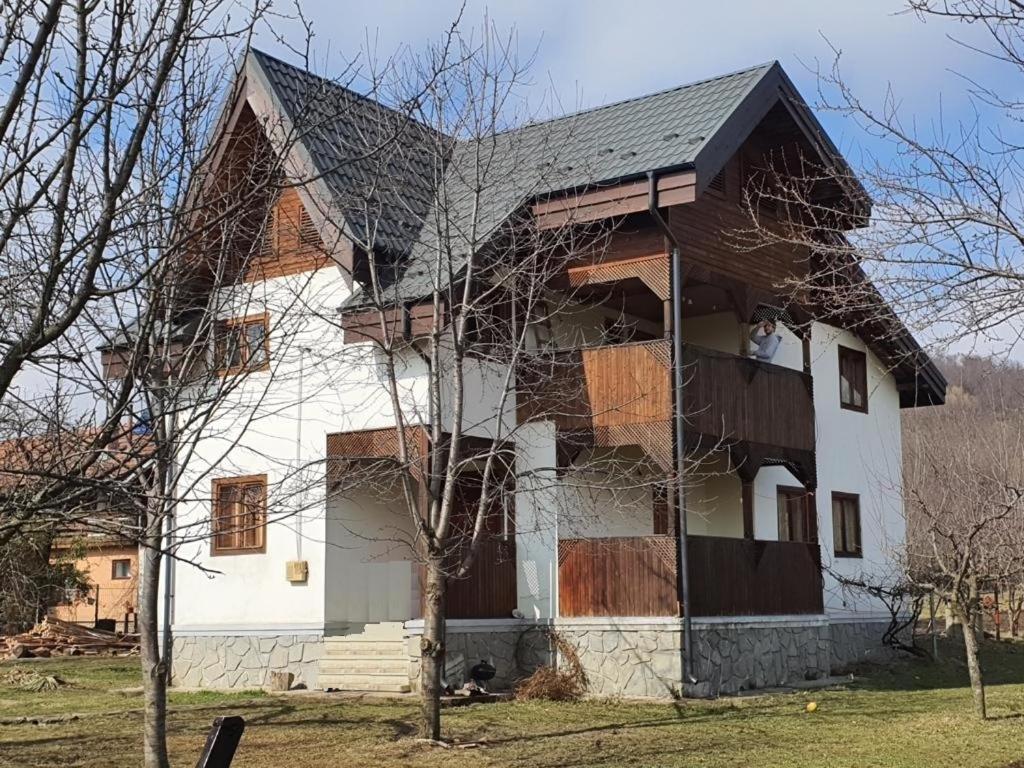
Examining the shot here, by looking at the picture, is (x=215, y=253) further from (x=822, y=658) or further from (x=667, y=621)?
(x=822, y=658)

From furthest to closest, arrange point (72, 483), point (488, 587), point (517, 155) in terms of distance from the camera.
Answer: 1. point (488, 587)
2. point (517, 155)
3. point (72, 483)

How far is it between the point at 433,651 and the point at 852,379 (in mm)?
14475

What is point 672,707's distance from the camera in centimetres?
1675

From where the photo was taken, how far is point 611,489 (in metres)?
18.7

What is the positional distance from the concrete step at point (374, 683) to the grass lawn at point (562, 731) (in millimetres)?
641

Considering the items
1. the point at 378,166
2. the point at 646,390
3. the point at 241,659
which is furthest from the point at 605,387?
the point at 241,659

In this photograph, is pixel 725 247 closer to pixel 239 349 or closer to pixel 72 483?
pixel 239 349

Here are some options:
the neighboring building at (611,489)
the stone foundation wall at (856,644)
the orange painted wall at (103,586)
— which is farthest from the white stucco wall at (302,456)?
the orange painted wall at (103,586)

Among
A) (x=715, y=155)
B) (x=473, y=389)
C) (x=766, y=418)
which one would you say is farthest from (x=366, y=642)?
(x=715, y=155)

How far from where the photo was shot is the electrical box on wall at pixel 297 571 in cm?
1934

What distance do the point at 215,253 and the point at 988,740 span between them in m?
9.20

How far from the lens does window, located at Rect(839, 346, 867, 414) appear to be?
2512 cm

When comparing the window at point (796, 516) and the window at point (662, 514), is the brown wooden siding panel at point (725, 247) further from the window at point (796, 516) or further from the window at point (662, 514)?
the window at point (796, 516)

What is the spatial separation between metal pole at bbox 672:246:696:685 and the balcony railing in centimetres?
17
